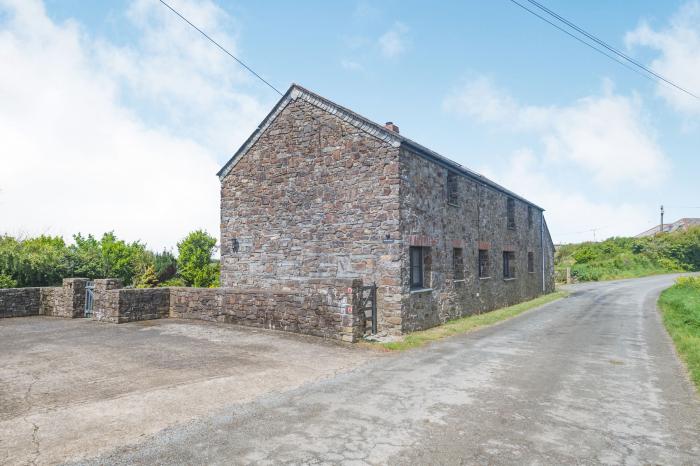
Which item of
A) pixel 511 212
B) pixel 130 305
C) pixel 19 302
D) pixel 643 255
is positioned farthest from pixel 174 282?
pixel 643 255

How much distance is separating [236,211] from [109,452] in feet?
38.2

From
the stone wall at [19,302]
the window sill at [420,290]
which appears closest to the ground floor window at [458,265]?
the window sill at [420,290]

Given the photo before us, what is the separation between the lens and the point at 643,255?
1884 inches

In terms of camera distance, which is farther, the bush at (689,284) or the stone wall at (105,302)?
the bush at (689,284)

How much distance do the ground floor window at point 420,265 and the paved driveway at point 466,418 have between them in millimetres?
4080

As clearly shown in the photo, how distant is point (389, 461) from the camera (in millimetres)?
3875

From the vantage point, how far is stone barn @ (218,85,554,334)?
445 inches

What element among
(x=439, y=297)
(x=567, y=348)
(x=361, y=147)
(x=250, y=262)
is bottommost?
(x=567, y=348)

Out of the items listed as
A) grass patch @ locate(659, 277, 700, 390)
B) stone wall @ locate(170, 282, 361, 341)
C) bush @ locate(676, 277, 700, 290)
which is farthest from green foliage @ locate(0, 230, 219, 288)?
bush @ locate(676, 277, 700, 290)

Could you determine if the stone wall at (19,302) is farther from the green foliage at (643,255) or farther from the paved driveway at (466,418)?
the green foliage at (643,255)

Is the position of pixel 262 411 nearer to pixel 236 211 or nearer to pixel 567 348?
pixel 567 348

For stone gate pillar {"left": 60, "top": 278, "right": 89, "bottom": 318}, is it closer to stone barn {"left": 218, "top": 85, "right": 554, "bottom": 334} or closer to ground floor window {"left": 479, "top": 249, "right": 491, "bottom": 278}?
stone barn {"left": 218, "top": 85, "right": 554, "bottom": 334}

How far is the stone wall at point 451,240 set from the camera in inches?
457

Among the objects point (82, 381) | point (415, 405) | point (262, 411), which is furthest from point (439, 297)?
point (82, 381)
